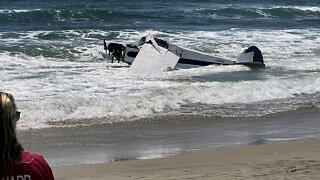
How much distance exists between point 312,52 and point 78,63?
816 centimetres

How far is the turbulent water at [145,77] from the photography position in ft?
41.3

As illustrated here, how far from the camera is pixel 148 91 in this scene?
14.3m

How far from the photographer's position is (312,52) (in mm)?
22891

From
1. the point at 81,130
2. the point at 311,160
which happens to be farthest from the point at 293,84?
the point at 311,160

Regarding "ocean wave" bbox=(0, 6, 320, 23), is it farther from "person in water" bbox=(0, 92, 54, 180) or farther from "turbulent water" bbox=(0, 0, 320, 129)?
"person in water" bbox=(0, 92, 54, 180)

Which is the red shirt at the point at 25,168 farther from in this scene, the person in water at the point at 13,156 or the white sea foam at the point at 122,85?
the white sea foam at the point at 122,85

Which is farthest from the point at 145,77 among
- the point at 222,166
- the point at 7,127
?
the point at 7,127

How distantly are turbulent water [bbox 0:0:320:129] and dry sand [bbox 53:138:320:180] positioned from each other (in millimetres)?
2981

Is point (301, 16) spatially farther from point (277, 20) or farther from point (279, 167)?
point (279, 167)

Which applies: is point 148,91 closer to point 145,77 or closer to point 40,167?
point 145,77

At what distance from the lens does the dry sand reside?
7333 millimetres

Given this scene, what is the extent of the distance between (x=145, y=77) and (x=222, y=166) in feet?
28.9

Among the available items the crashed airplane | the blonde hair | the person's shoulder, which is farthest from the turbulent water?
the blonde hair

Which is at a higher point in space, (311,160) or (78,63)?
(311,160)
